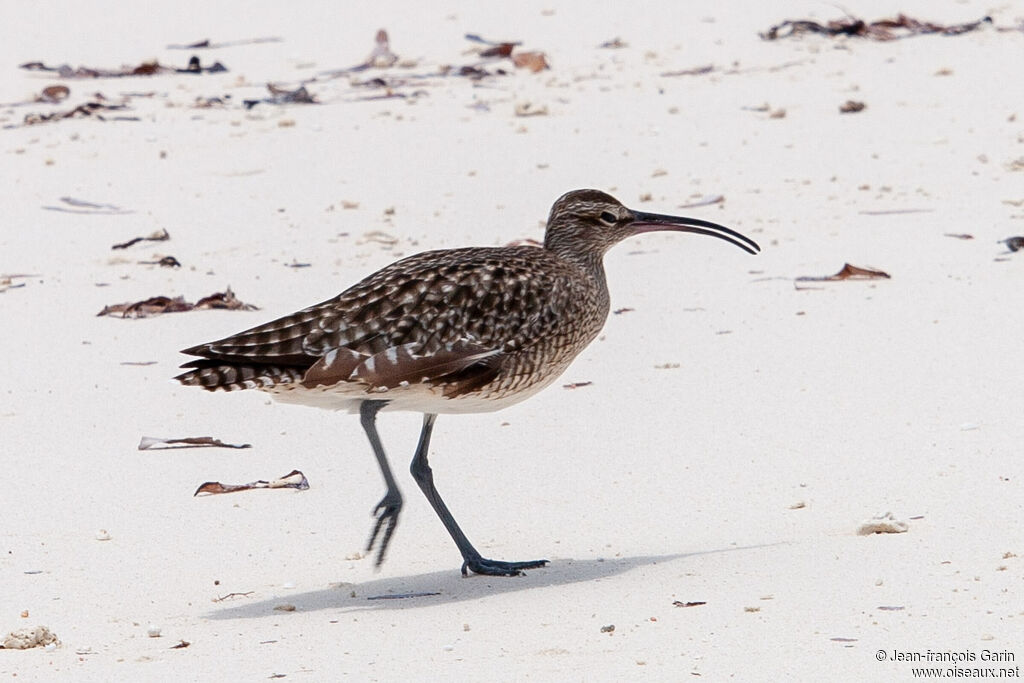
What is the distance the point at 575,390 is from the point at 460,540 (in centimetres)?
219

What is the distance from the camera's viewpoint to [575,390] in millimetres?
8594

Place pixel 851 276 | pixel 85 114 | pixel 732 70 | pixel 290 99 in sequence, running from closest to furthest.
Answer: pixel 851 276
pixel 85 114
pixel 290 99
pixel 732 70

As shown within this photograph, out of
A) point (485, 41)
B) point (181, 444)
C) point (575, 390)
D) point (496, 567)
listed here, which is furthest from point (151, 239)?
point (485, 41)

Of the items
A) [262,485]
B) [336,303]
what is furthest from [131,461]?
[336,303]

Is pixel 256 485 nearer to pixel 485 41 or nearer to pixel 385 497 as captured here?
pixel 385 497

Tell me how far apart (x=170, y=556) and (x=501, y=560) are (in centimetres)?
133

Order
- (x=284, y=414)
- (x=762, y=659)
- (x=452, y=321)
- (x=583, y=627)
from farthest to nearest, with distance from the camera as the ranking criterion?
(x=284, y=414)
(x=452, y=321)
(x=583, y=627)
(x=762, y=659)

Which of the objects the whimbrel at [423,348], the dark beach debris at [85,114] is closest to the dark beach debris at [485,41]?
the dark beach debris at [85,114]

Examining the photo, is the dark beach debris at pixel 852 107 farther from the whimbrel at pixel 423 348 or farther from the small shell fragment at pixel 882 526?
the small shell fragment at pixel 882 526

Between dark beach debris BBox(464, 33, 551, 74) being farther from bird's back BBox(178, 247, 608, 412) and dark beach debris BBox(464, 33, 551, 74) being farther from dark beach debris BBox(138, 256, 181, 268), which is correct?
bird's back BBox(178, 247, 608, 412)

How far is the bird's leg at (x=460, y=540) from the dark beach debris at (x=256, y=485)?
805 millimetres

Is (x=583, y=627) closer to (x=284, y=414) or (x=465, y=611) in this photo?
(x=465, y=611)

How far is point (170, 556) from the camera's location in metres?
6.64

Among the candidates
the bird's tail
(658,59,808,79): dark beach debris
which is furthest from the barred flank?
(658,59,808,79): dark beach debris
